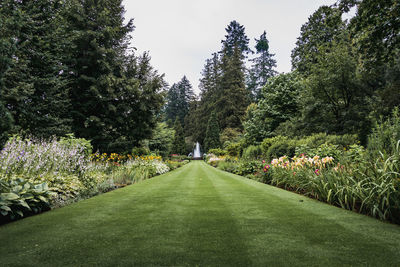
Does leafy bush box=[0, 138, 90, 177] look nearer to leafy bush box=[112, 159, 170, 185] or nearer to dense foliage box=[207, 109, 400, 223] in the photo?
leafy bush box=[112, 159, 170, 185]

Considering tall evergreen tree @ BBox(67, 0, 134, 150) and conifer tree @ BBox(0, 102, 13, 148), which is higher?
tall evergreen tree @ BBox(67, 0, 134, 150)

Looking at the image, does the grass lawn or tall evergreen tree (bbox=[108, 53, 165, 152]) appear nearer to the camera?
the grass lawn

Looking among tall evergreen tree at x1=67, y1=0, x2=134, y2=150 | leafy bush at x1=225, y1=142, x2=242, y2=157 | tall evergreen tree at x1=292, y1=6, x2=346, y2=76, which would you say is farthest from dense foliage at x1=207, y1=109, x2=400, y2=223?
leafy bush at x1=225, y1=142, x2=242, y2=157

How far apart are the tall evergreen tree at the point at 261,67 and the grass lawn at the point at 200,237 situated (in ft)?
145

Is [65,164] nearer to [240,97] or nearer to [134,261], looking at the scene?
[134,261]

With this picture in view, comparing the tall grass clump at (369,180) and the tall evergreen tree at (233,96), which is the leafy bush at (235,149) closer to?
the tall grass clump at (369,180)

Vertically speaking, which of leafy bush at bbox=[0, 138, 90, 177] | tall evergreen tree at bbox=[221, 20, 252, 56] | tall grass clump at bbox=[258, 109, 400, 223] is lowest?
leafy bush at bbox=[0, 138, 90, 177]

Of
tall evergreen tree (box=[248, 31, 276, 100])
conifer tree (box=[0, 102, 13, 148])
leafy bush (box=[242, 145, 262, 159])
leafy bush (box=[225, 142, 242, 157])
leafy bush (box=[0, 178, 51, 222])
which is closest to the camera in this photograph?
conifer tree (box=[0, 102, 13, 148])

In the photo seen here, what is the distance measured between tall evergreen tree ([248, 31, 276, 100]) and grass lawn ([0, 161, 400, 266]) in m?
44.2

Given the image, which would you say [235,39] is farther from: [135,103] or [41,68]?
[41,68]

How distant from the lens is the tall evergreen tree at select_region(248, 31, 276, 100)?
1805 inches

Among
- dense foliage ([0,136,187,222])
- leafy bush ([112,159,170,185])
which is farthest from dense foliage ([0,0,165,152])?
dense foliage ([0,136,187,222])

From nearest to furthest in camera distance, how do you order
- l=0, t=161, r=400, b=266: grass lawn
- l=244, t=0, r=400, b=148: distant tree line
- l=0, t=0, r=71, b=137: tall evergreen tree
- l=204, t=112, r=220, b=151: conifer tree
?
1. l=0, t=161, r=400, b=266: grass lawn
2. l=244, t=0, r=400, b=148: distant tree line
3. l=0, t=0, r=71, b=137: tall evergreen tree
4. l=204, t=112, r=220, b=151: conifer tree

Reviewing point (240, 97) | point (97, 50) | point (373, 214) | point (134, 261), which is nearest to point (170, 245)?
point (134, 261)
